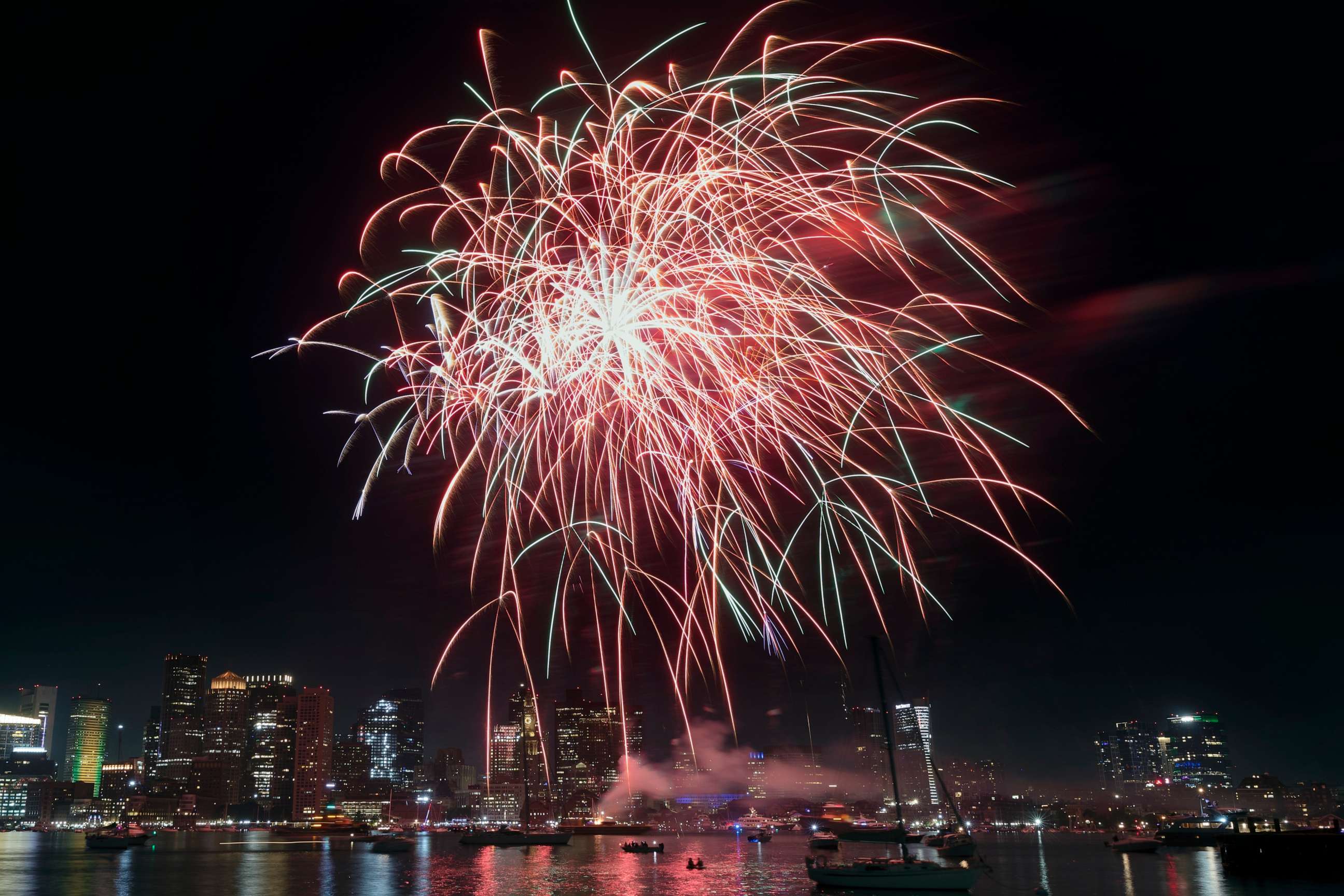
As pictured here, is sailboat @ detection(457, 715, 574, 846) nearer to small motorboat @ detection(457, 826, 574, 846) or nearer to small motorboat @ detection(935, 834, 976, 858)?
small motorboat @ detection(457, 826, 574, 846)

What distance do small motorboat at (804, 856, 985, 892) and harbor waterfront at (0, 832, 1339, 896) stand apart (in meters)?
1.84

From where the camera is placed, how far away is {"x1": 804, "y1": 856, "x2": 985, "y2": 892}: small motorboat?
51.3m

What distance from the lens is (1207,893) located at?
176ft

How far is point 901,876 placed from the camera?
52219 mm

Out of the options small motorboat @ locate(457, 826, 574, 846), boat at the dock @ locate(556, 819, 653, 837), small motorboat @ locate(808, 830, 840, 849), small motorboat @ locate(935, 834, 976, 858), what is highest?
small motorboat @ locate(935, 834, 976, 858)

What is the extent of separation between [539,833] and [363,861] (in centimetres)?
3139

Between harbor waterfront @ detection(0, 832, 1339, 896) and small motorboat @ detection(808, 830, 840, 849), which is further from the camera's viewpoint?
small motorboat @ detection(808, 830, 840, 849)

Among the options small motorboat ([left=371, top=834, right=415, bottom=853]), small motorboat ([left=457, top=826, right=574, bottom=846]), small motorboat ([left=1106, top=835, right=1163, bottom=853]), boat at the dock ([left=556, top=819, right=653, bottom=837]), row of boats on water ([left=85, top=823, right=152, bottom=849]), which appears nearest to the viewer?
small motorboat ([left=1106, top=835, right=1163, bottom=853])

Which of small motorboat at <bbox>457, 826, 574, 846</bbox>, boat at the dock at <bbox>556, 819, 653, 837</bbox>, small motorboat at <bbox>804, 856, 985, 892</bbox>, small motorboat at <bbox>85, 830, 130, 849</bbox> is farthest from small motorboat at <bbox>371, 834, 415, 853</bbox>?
small motorboat at <bbox>804, 856, 985, 892</bbox>

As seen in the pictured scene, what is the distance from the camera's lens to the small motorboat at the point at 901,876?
5131 cm

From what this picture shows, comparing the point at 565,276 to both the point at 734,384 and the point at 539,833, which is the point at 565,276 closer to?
the point at 734,384

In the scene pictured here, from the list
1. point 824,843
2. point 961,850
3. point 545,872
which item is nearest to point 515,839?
point 824,843

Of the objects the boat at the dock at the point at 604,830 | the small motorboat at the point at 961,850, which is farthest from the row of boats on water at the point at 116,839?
the small motorboat at the point at 961,850

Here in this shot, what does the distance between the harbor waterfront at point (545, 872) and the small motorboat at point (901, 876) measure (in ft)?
6.03
